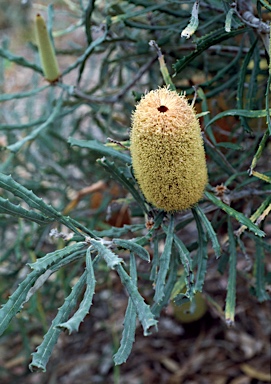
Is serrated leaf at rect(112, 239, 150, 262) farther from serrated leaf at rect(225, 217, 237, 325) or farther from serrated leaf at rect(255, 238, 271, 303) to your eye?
serrated leaf at rect(255, 238, 271, 303)

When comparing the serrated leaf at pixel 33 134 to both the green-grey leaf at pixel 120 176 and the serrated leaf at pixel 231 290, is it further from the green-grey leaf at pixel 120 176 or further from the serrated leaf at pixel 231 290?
the serrated leaf at pixel 231 290

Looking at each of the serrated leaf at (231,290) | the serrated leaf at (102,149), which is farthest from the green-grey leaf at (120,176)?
the serrated leaf at (231,290)

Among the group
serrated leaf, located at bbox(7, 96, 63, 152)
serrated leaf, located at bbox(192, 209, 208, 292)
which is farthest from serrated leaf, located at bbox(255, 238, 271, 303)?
serrated leaf, located at bbox(7, 96, 63, 152)

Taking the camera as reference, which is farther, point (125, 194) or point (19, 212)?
point (125, 194)

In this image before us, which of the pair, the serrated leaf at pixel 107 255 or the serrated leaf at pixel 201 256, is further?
the serrated leaf at pixel 201 256

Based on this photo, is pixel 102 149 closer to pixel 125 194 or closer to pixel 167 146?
pixel 167 146

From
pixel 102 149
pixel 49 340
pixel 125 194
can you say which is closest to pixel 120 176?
pixel 102 149
